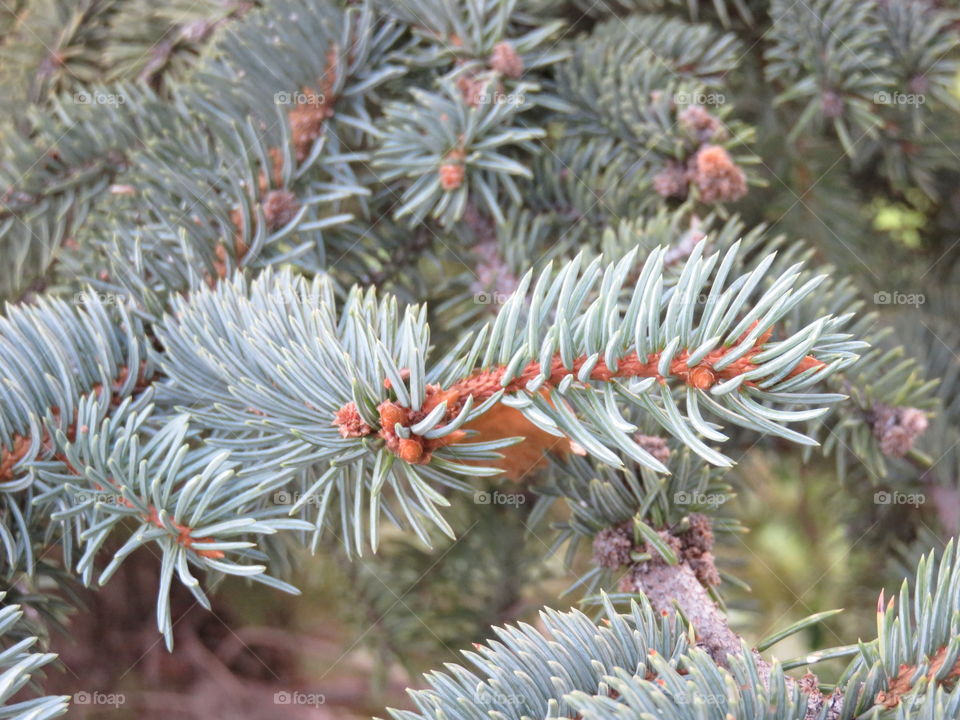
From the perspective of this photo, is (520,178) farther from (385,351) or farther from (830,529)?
(830,529)

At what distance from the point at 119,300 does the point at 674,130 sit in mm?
305

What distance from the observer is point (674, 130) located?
1.45 feet

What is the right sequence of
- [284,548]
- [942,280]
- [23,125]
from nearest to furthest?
[284,548] < [23,125] < [942,280]

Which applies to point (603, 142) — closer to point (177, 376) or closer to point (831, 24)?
point (831, 24)

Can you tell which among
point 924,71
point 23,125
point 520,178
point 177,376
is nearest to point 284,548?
point 177,376

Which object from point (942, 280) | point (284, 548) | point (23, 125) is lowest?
point (942, 280)

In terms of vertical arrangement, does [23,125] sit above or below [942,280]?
above

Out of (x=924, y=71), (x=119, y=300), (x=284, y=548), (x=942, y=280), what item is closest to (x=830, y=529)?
(x=942, y=280)

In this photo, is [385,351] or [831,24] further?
[831,24]

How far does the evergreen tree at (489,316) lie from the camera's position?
27 centimetres

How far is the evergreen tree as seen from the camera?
0.27 meters

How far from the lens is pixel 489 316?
0.45 metres

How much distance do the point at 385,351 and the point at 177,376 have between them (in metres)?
0.12

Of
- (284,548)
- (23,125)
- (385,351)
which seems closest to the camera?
(385,351)
